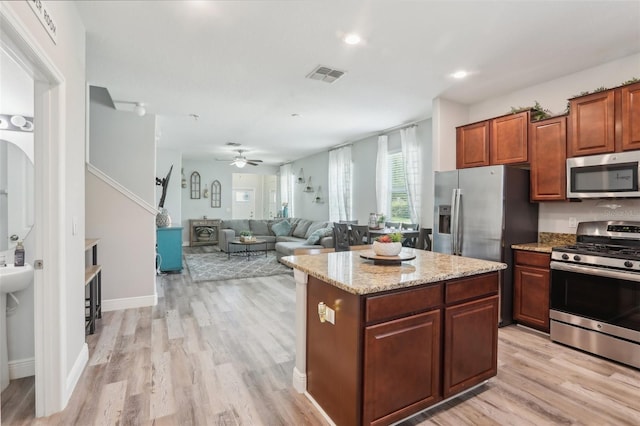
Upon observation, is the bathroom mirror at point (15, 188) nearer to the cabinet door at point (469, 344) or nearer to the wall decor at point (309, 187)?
the cabinet door at point (469, 344)

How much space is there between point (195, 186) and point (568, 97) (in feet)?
31.6

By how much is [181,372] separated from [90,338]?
1315 mm

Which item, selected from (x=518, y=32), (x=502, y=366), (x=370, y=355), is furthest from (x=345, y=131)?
(x=370, y=355)

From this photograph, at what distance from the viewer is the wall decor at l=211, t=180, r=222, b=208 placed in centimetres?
1065

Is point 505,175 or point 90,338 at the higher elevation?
point 505,175

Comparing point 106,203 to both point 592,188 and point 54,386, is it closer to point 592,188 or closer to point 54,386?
point 54,386

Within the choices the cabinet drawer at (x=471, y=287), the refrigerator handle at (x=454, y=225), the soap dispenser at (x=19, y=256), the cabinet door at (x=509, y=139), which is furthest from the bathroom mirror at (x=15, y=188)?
the cabinet door at (x=509, y=139)

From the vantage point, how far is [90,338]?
318 centimetres

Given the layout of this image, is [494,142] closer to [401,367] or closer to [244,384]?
A: [401,367]

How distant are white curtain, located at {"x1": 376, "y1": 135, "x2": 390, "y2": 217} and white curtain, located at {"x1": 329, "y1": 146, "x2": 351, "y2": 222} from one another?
1253mm

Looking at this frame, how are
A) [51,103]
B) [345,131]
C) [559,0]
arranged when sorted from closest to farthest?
[51,103]
[559,0]
[345,131]

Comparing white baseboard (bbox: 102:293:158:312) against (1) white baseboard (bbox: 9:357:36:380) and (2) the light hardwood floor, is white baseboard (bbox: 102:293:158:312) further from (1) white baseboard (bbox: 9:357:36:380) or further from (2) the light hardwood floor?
(1) white baseboard (bbox: 9:357:36:380)

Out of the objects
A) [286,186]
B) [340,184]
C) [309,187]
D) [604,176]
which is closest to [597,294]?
[604,176]

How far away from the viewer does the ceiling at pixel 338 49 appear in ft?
7.86
